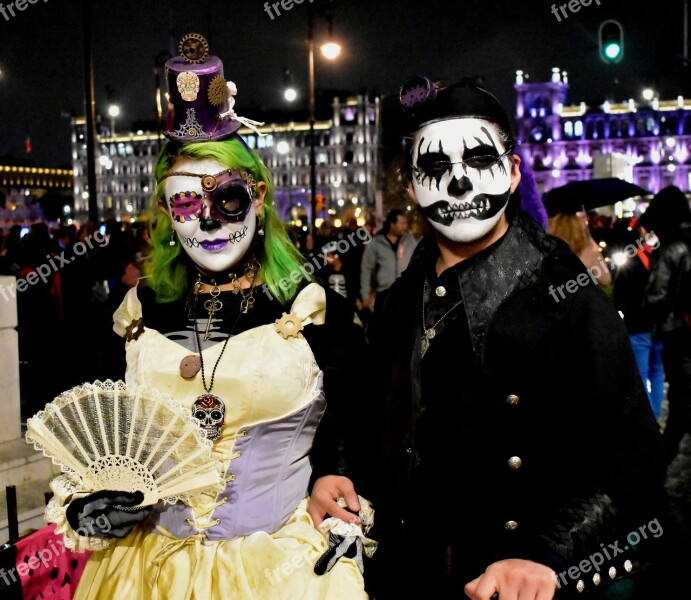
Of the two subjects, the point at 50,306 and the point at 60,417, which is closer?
the point at 60,417

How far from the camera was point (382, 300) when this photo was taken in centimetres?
294

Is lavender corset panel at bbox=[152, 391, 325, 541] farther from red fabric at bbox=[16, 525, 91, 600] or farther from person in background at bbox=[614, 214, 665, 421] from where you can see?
person in background at bbox=[614, 214, 665, 421]

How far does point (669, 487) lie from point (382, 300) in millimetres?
4585

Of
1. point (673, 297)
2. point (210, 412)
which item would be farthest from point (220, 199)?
point (673, 297)

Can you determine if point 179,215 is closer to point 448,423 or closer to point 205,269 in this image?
point 205,269

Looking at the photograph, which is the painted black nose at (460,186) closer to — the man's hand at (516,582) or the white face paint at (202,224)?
the white face paint at (202,224)

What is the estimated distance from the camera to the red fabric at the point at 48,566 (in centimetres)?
316

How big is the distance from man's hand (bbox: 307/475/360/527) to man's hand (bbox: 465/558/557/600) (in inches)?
25.4

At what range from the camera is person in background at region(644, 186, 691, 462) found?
6.27 m

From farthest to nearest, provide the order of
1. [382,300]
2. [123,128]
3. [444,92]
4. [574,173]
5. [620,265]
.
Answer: [123,128]
[574,173]
[620,265]
[382,300]
[444,92]

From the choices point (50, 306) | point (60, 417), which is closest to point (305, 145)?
point (50, 306)

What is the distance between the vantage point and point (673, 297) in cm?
704

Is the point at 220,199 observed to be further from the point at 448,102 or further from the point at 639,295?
the point at 639,295

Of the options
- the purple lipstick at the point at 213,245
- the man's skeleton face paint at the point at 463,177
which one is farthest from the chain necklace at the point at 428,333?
the purple lipstick at the point at 213,245
